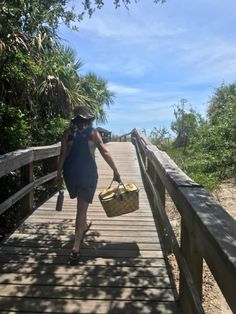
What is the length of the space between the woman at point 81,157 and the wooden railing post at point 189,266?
1.60m

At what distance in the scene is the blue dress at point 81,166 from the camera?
197 inches

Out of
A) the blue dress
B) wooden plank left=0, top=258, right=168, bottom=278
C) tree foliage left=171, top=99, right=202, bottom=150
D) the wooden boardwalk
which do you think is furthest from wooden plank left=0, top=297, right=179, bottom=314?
tree foliage left=171, top=99, right=202, bottom=150

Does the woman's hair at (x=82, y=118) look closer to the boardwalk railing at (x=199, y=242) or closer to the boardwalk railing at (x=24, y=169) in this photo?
the boardwalk railing at (x=24, y=169)

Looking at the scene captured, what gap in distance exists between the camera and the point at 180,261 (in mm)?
3656

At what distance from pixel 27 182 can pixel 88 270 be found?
2421mm

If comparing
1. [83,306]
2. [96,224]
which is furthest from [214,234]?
[96,224]

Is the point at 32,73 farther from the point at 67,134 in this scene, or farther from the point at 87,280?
the point at 87,280

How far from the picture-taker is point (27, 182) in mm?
6723

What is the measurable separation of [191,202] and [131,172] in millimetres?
9289

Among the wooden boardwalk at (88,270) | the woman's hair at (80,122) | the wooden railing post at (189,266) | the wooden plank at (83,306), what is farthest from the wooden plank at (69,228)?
the wooden railing post at (189,266)

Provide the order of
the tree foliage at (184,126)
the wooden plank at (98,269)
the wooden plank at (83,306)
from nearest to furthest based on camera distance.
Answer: the wooden plank at (83,306)
the wooden plank at (98,269)
the tree foliage at (184,126)

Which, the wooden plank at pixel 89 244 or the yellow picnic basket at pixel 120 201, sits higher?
the yellow picnic basket at pixel 120 201

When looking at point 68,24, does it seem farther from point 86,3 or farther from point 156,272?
point 156,272

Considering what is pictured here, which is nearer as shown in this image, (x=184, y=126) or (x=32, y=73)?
(x=32, y=73)
